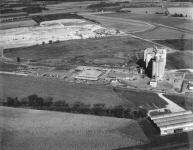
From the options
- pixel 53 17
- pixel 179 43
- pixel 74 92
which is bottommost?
pixel 74 92

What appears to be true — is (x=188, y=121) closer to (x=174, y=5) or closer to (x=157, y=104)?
(x=157, y=104)

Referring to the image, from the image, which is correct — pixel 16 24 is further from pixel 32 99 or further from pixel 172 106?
pixel 172 106

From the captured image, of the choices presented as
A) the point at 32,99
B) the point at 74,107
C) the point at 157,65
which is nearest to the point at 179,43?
the point at 157,65

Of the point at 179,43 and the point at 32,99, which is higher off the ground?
the point at 179,43

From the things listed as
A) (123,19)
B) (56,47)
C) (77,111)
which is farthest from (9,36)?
(77,111)

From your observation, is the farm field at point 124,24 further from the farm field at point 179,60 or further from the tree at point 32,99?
the tree at point 32,99

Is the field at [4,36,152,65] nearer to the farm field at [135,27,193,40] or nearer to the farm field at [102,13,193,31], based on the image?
the farm field at [135,27,193,40]
